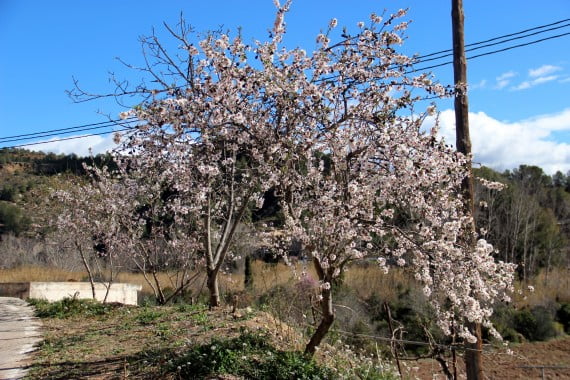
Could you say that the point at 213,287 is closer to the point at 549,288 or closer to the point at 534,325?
the point at 534,325

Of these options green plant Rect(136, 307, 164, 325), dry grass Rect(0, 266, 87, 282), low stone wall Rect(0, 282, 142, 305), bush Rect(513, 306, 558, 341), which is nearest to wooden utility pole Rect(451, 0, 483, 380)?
green plant Rect(136, 307, 164, 325)

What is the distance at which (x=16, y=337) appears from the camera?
31.2 feet

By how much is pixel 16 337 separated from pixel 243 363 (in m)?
5.21

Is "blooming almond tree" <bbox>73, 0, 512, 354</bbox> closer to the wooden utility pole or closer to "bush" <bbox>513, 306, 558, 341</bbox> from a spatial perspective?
the wooden utility pole

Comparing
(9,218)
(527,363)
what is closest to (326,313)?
(527,363)

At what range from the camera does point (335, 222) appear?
615 centimetres

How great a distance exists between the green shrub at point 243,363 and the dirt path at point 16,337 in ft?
6.82

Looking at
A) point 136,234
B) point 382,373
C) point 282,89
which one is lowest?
point 382,373

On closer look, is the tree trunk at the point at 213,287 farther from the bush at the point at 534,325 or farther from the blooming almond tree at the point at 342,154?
the bush at the point at 534,325

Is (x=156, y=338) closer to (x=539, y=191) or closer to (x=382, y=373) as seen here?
(x=382, y=373)

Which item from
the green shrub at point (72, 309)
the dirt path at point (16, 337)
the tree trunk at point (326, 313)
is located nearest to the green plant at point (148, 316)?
the green shrub at point (72, 309)

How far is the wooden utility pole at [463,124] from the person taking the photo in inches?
289

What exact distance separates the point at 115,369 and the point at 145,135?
9.51 feet

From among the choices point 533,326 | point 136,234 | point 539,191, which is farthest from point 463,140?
point 539,191
